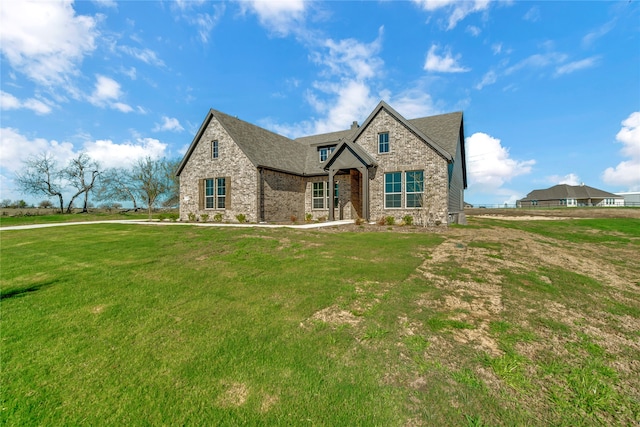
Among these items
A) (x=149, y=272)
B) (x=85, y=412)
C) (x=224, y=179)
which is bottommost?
(x=85, y=412)

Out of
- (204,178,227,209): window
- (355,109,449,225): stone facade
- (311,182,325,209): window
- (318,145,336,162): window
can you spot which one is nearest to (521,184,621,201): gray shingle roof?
(355,109,449,225): stone facade

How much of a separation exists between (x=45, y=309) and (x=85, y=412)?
3.67 m

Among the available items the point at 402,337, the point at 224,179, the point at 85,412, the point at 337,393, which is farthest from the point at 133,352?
the point at 224,179

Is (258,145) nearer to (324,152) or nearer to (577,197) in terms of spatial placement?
(324,152)

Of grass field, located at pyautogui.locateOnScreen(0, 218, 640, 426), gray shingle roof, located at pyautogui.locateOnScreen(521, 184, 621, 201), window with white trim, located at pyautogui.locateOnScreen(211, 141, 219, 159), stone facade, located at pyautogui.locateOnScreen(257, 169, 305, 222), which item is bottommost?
grass field, located at pyautogui.locateOnScreen(0, 218, 640, 426)

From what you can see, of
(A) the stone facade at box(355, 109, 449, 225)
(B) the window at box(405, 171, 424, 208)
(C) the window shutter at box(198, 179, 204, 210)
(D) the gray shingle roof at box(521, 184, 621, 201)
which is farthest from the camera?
(D) the gray shingle roof at box(521, 184, 621, 201)

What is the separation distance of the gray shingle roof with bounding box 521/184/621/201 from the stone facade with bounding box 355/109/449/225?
66881 millimetres

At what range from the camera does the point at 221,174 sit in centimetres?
2112

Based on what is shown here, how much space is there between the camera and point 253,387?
9.75 ft

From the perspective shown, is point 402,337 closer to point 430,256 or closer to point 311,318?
point 311,318

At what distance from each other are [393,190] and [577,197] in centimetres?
6964

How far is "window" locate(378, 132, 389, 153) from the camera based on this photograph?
18.8 meters

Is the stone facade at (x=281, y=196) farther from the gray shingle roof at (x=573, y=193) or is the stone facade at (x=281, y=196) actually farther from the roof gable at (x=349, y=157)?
the gray shingle roof at (x=573, y=193)

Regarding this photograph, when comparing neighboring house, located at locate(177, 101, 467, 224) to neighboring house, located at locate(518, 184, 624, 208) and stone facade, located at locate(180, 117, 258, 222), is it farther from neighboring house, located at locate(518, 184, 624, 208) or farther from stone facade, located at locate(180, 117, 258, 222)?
neighboring house, located at locate(518, 184, 624, 208)
